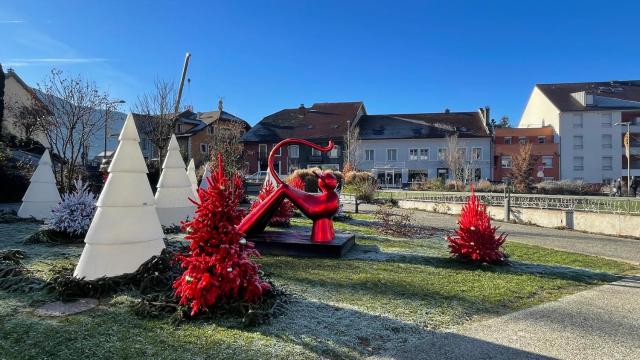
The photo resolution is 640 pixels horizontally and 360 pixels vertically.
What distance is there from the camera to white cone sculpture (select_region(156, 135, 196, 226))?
11.1 metres

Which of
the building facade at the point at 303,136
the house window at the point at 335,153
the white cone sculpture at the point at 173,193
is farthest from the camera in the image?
the building facade at the point at 303,136

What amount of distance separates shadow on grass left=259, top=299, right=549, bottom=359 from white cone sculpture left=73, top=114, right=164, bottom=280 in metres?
2.46

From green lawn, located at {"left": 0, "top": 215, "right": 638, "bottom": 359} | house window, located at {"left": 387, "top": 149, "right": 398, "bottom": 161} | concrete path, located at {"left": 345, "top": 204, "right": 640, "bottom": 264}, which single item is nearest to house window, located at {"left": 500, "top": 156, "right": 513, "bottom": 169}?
house window, located at {"left": 387, "top": 149, "right": 398, "bottom": 161}

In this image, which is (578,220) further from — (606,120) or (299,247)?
(606,120)

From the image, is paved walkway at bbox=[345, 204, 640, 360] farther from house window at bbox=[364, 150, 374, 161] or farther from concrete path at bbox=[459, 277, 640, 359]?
house window at bbox=[364, 150, 374, 161]

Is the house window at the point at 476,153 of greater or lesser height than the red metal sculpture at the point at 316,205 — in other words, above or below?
above

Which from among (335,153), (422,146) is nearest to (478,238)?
(335,153)

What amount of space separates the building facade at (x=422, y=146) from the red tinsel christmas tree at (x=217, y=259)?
1840 inches

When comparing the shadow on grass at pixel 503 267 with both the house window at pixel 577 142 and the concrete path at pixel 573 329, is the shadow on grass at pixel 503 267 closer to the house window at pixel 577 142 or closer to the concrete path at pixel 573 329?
the concrete path at pixel 573 329

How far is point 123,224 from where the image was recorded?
559 cm

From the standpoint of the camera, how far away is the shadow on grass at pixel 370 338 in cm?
355

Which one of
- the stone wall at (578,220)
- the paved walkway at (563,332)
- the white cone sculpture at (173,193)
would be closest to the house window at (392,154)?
the stone wall at (578,220)

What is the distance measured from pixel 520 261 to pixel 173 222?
28.0 ft

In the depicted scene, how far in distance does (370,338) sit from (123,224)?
147 inches
